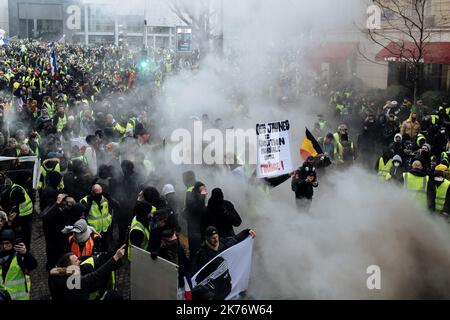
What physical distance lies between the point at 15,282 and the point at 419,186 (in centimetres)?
437

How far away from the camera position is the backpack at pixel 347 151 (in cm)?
861

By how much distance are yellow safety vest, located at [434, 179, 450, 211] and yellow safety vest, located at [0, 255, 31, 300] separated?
4335 millimetres

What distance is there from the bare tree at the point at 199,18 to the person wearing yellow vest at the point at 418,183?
9.72 metres

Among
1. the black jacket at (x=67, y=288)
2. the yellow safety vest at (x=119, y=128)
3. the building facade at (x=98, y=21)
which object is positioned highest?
the building facade at (x=98, y=21)

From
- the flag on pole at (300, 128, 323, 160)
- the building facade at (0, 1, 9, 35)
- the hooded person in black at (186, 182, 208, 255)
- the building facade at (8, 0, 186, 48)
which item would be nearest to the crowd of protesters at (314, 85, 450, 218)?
the flag on pole at (300, 128, 323, 160)

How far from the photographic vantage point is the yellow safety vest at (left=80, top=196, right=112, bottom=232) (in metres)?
5.22

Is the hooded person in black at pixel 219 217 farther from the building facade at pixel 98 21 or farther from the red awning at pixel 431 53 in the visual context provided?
the building facade at pixel 98 21

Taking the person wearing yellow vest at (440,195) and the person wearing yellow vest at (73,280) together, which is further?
the person wearing yellow vest at (440,195)

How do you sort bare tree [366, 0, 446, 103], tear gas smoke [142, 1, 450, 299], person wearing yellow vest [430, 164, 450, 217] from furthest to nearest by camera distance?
1. bare tree [366, 0, 446, 103]
2. person wearing yellow vest [430, 164, 450, 217]
3. tear gas smoke [142, 1, 450, 299]

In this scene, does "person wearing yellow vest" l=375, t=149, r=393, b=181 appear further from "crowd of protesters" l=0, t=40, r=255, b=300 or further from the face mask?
the face mask

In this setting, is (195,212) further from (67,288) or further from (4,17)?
(4,17)

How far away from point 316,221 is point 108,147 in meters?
3.16

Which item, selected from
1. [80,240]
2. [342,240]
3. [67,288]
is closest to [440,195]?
[342,240]

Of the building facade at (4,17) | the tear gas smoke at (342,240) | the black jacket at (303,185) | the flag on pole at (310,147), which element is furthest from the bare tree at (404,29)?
the building facade at (4,17)
